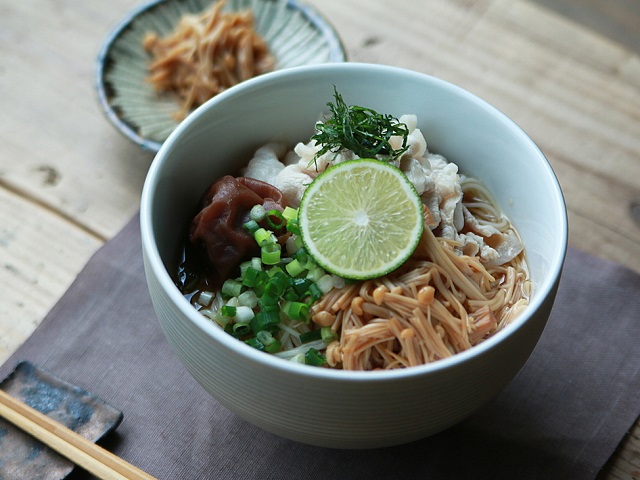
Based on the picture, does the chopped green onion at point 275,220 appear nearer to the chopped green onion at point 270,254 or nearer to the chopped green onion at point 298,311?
the chopped green onion at point 270,254

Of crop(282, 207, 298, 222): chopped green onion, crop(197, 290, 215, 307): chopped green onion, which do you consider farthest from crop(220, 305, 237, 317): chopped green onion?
crop(282, 207, 298, 222): chopped green onion

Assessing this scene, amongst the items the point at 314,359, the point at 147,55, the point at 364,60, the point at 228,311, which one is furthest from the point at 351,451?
the point at 147,55

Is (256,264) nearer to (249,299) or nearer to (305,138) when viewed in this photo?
(249,299)

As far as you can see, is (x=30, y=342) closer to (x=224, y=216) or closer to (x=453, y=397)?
(x=224, y=216)

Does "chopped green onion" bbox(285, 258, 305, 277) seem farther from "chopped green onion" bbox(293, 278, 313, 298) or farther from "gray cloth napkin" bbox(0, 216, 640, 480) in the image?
"gray cloth napkin" bbox(0, 216, 640, 480)

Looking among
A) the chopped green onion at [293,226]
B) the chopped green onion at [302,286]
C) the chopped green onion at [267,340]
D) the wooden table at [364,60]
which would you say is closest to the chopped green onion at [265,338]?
the chopped green onion at [267,340]
